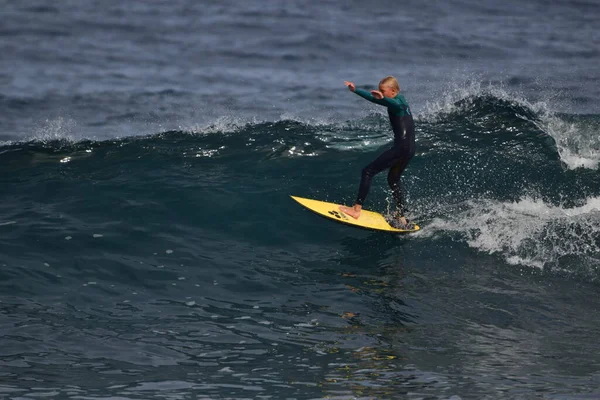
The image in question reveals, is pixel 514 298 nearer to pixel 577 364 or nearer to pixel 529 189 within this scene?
pixel 577 364

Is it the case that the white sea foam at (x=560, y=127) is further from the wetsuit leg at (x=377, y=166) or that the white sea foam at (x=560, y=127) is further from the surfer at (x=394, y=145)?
the wetsuit leg at (x=377, y=166)

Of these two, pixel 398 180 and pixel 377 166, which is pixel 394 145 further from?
Answer: pixel 398 180

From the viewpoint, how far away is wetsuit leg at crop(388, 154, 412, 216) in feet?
35.3

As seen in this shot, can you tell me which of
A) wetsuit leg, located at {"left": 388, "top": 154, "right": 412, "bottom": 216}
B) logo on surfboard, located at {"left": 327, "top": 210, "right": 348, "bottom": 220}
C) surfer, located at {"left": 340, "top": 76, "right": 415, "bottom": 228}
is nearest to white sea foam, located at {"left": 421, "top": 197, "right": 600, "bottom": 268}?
wetsuit leg, located at {"left": 388, "top": 154, "right": 412, "bottom": 216}

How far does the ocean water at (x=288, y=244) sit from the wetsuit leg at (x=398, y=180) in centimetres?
49

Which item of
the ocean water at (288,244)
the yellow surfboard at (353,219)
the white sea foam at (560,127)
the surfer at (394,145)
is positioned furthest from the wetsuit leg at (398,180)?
the white sea foam at (560,127)

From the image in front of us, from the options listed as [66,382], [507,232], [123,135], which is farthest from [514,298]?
[123,135]

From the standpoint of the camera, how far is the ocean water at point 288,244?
785cm

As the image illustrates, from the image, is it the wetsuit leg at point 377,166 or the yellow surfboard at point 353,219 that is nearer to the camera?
the wetsuit leg at point 377,166


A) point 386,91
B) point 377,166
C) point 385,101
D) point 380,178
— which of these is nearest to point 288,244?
point 377,166

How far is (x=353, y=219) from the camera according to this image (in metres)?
10.9

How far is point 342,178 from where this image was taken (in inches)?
515

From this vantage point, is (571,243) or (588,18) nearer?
(571,243)

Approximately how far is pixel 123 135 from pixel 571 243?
8.72 metres
